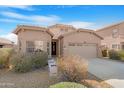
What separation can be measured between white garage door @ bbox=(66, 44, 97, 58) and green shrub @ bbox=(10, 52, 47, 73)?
4.76 meters

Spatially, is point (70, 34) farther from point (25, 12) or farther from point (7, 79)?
point (7, 79)

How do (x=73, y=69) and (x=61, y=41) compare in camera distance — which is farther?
(x=61, y=41)

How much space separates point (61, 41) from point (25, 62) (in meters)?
8.08

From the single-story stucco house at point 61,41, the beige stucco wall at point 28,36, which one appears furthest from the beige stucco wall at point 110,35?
the beige stucco wall at point 28,36

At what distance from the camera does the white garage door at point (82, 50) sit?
1766cm

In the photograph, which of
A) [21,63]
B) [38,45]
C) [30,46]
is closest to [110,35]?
[38,45]

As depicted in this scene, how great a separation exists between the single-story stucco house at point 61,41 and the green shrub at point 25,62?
3712 mm

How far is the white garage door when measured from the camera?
17656mm

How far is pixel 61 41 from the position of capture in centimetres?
1972

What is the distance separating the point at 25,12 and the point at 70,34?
23.5ft

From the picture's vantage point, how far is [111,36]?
2423 centimetres

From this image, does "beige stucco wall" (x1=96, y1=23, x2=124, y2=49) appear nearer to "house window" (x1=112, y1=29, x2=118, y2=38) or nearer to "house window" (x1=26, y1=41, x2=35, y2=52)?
"house window" (x1=112, y1=29, x2=118, y2=38)

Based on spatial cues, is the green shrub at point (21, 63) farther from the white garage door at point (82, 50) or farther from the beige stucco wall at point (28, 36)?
the white garage door at point (82, 50)

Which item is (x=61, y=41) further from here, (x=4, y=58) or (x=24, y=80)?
(x=24, y=80)
